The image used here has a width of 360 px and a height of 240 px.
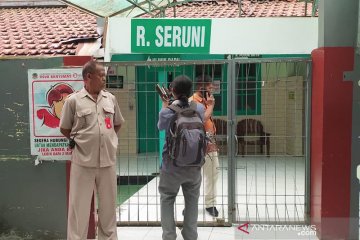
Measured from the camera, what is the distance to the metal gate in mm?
5262

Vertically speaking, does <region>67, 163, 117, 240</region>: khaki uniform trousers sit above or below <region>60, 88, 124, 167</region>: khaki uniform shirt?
below

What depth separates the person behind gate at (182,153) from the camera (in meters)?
3.99

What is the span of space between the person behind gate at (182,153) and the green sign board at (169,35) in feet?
11.8

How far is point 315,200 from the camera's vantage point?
488cm

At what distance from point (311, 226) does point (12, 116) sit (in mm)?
3467

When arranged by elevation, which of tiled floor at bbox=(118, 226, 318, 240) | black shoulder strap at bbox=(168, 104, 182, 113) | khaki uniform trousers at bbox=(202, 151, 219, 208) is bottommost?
tiled floor at bbox=(118, 226, 318, 240)

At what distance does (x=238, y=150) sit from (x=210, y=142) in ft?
11.9

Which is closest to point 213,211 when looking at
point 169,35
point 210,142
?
point 210,142

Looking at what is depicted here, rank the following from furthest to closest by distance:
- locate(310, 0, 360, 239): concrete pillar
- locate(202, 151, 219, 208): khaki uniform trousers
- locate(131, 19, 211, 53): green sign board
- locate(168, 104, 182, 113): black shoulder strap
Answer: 1. locate(131, 19, 211, 53): green sign board
2. locate(202, 151, 219, 208): khaki uniform trousers
3. locate(310, 0, 360, 239): concrete pillar
4. locate(168, 104, 182, 113): black shoulder strap

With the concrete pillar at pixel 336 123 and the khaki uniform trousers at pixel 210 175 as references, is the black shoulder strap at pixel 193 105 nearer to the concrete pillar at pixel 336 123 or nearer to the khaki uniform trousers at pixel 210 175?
the concrete pillar at pixel 336 123

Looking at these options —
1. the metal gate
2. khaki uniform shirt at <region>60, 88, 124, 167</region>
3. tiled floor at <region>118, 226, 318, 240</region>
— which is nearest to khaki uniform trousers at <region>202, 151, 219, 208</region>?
the metal gate

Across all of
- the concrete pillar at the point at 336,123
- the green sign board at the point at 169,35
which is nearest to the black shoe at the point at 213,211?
the concrete pillar at the point at 336,123

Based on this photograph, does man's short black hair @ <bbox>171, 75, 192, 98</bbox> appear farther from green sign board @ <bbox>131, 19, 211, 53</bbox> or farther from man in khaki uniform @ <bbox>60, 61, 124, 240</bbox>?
green sign board @ <bbox>131, 19, 211, 53</bbox>

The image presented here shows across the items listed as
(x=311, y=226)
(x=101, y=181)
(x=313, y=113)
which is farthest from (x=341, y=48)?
(x=101, y=181)
